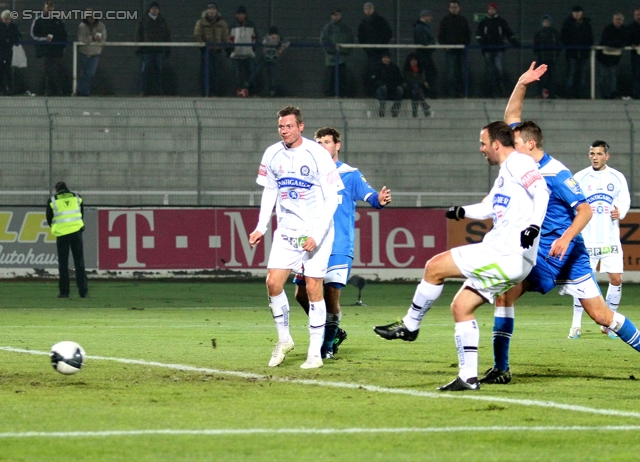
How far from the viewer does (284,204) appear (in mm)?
9555

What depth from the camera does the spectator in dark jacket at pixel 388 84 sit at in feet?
94.1

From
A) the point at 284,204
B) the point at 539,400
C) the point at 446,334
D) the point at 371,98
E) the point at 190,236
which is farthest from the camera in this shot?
the point at 371,98

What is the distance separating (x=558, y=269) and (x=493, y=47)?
824 inches

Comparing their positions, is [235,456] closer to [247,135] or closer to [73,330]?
[73,330]

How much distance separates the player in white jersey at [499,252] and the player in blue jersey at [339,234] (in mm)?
2265

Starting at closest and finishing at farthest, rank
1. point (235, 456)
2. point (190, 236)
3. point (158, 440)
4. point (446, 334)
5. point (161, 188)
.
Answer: point (235, 456) → point (158, 440) → point (446, 334) → point (190, 236) → point (161, 188)

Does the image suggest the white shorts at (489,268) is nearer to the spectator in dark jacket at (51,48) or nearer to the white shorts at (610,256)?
the white shorts at (610,256)

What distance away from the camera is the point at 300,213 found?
374 inches

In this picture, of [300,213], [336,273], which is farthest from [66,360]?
[336,273]

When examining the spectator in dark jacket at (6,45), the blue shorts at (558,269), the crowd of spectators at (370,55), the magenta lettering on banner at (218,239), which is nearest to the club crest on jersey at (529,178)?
the blue shorts at (558,269)

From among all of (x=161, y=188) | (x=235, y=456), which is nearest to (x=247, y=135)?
(x=161, y=188)

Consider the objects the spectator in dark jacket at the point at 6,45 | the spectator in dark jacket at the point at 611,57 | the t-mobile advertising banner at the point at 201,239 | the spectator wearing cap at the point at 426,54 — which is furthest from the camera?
the spectator in dark jacket at the point at 611,57

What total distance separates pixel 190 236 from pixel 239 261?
108 centimetres

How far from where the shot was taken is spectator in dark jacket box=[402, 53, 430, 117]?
94.7 ft
